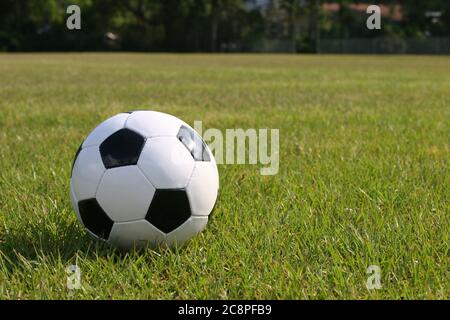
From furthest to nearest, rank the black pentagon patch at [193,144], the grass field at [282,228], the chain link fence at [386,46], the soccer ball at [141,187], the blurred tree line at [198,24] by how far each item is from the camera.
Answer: the chain link fence at [386,46] → the blurred tree line at [198,24] → the black pentagon patch at [193,144] → the soccer ball at [141,187] → the grass field at [282,228]

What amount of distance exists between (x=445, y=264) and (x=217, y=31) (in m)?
62.1

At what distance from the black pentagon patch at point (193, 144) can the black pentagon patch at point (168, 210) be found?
0.25 meters

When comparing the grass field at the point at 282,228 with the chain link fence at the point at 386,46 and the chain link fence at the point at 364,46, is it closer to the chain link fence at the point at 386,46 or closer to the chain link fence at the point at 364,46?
the chain link fence at the point at 364,46

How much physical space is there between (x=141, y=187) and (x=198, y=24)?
6175cm

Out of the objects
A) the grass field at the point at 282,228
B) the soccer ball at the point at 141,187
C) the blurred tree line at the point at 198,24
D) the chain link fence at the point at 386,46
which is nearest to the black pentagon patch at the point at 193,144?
the soccer ball at the point at 141,187

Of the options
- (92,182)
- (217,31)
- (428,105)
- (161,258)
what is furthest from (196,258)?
(217,31)

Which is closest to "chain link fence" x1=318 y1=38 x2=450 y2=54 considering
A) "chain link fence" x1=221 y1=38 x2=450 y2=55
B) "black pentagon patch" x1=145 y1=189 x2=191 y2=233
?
"chain link fence" x1=221 y1=38 x2=450 y2=55

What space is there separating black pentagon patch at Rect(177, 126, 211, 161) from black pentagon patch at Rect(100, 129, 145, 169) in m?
0.22

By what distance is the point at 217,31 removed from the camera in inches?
2469

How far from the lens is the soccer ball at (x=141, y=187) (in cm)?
265

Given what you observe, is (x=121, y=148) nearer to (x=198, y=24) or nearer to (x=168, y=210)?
(x=168, y=210)

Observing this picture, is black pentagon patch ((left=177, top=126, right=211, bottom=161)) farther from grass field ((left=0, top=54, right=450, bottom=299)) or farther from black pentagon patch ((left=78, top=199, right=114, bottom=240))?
black pentagon patch ((left=78, top=199, right=114, bottom=240))

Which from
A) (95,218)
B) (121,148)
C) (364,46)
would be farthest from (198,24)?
(95,218)

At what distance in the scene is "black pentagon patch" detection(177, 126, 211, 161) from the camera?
285 cm
